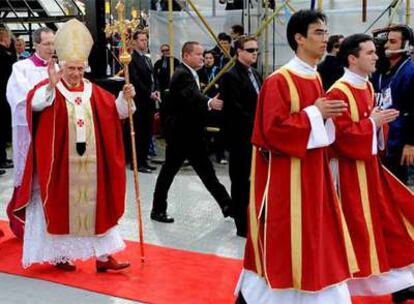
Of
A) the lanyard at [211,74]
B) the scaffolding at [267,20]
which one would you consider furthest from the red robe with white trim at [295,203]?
the lanyard at [211,74]

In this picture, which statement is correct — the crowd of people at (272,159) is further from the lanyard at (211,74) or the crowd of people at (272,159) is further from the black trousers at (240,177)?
the lanyard at (211,74)

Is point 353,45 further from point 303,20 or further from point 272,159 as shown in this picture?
point 272,159

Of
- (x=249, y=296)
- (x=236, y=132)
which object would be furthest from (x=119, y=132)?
(x=249, y=296)

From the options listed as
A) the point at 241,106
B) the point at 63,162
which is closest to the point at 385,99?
the point at 241,106

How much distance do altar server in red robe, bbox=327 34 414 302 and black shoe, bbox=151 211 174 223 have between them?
253cm

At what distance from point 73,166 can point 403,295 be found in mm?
2217

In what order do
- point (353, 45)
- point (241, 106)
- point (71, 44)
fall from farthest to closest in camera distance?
point (241, 106) < point (71, 44) < point (353, 45)

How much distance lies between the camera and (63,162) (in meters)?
4.67

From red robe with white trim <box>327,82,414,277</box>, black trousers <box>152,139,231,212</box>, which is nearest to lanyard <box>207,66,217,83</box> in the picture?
black trousers <box>152,139,231,212</box>

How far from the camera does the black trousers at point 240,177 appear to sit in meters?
5.50

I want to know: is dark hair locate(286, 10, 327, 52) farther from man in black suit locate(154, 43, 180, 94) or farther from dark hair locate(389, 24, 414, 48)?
man in black suit locate(154, 43, 180, 94)

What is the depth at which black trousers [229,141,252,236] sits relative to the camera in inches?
217

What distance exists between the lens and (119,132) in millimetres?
4809

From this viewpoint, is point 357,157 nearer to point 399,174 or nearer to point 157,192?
point 399,174
